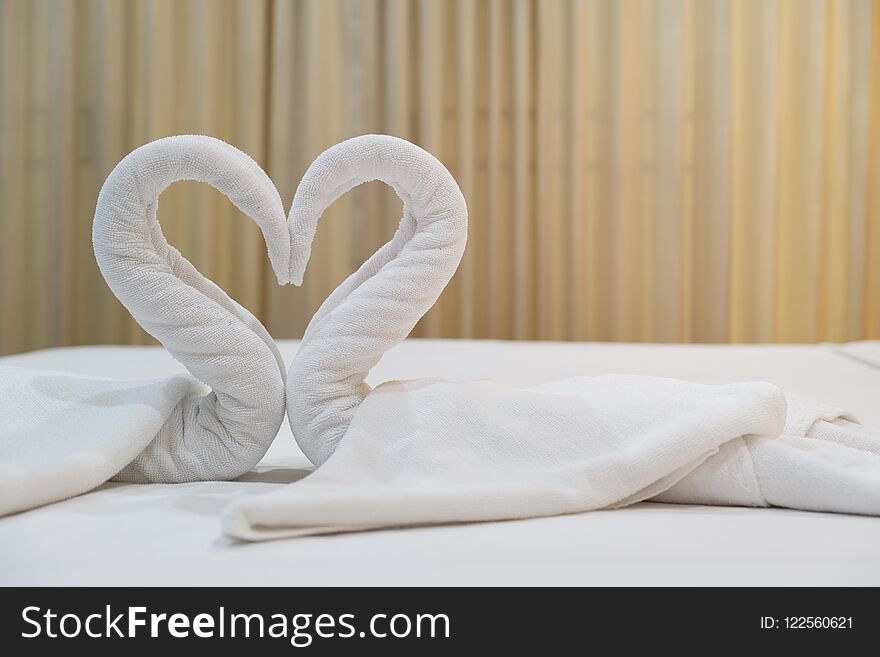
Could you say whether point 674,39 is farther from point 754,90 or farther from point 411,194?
point 411,194

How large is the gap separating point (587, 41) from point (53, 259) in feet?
7.48

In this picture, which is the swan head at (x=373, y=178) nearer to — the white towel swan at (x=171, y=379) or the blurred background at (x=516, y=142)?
the white towel swan at (x=171, y=379)

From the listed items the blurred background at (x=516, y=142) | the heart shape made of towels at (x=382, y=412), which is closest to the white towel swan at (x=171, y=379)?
the heart shape made of towels at (x=382, y=412)

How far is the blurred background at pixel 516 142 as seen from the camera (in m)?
3.66

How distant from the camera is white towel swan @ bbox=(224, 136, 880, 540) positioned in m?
0.80

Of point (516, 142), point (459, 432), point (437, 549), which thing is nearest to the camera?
point (437, 549)

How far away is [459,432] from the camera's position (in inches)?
35.5

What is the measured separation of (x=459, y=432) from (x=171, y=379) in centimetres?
32

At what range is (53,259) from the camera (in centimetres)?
375

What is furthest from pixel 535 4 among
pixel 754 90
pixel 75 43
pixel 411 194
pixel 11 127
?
pixel 411 194

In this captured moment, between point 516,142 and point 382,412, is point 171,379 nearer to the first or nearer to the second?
point 382,412

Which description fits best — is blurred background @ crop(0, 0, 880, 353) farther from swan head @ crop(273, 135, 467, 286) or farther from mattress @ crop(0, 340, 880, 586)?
mattress @ crop(0, 340, 880, 586)

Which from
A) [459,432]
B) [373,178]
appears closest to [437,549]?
[459,432]

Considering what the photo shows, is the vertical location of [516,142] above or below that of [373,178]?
above
